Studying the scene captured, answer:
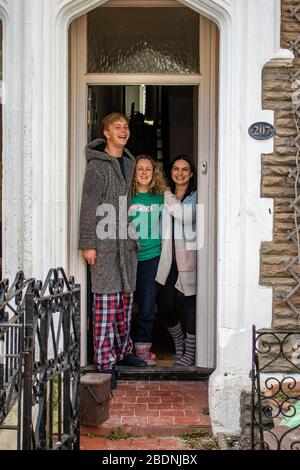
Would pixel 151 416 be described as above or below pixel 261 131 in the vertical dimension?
below

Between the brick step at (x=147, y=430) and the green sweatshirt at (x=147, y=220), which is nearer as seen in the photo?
the brick step at (x=147, y=430)

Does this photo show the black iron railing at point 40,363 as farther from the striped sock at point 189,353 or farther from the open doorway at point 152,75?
the striped sock at point 189,353

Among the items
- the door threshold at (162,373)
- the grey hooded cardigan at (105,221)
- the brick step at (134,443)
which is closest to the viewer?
the brick step at (134,443)

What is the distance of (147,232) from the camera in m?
6.15

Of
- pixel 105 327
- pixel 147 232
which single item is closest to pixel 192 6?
pixel 147 232

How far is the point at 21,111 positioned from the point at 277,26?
2.08 meters

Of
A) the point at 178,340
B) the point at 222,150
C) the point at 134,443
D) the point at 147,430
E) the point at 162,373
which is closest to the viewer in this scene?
the point at 134,443

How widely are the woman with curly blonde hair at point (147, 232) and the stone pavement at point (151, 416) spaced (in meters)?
0.44

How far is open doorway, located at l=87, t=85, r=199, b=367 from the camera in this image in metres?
7.53

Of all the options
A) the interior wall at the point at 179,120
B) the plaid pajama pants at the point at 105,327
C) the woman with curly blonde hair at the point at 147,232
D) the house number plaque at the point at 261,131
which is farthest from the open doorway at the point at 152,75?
the interior wall at the point at 179,120

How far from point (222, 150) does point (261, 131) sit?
1.08 feet

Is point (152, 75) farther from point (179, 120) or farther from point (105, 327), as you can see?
point (179, 120)

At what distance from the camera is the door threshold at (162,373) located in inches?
235

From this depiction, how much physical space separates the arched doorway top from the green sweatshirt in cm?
167
